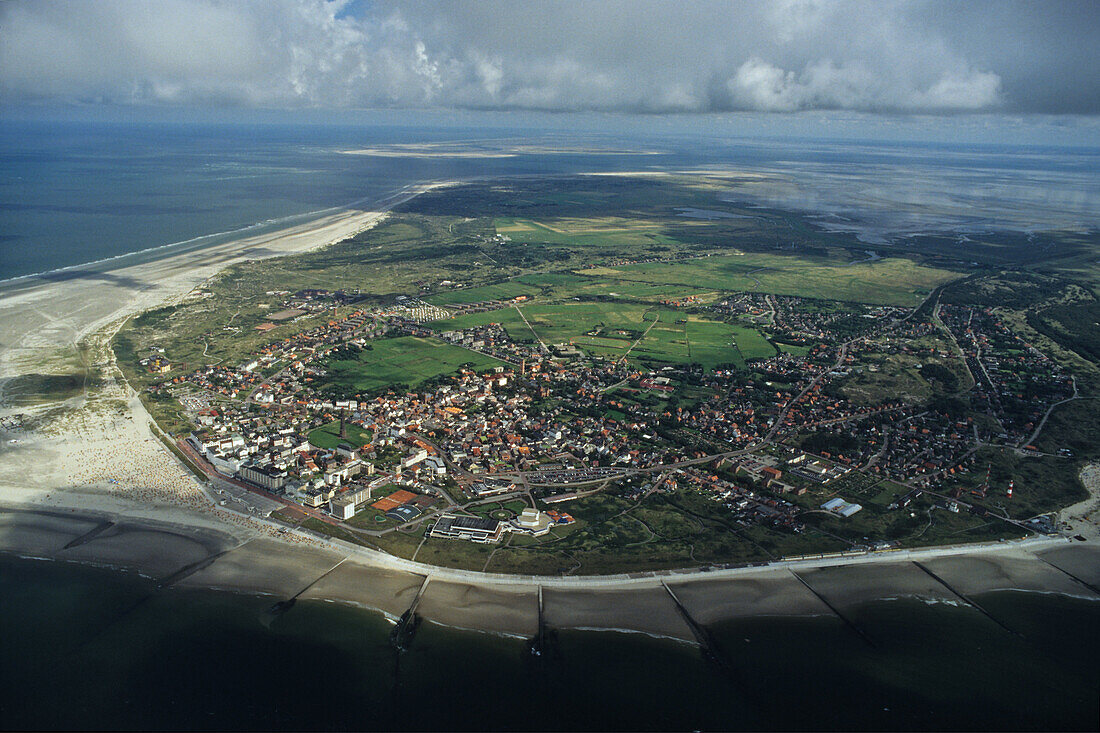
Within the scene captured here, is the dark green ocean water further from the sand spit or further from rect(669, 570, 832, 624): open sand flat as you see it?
the sand spit

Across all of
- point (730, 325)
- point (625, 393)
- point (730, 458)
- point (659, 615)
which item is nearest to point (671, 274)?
point (730, 325)

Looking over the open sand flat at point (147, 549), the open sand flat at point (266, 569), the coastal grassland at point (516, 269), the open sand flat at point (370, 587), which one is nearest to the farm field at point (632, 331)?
the coastal grassland at point (516, 269)

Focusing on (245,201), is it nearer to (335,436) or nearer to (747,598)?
(335,436)

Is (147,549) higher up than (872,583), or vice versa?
(147,549)

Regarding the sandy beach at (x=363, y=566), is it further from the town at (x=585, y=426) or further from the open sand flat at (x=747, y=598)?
the town at (x=585, y=426)

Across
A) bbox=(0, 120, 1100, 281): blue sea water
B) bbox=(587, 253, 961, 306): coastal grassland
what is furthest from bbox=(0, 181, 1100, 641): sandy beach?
bbox=(0, 120, 1100, 281): blue sea water

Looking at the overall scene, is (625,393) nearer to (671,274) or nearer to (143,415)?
(143,415)

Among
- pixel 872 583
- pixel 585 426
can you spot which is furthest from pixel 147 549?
pixel 872 583
